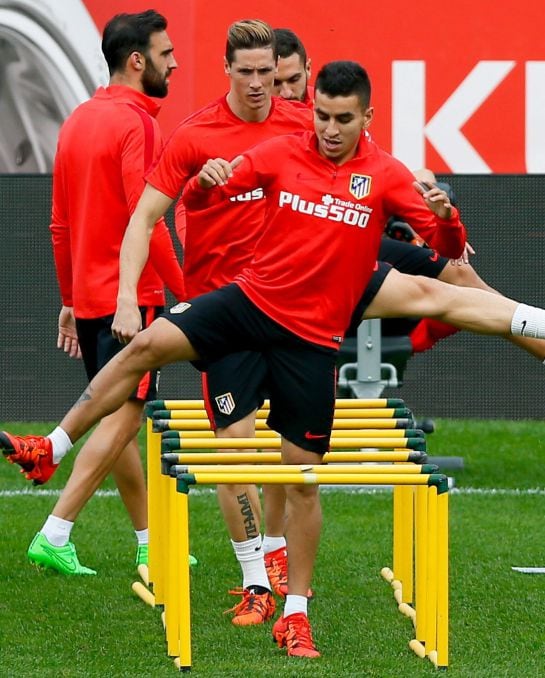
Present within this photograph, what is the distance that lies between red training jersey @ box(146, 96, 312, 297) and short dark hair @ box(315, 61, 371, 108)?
2.37 ft

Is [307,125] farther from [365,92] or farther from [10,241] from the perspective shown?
A: [10,241]

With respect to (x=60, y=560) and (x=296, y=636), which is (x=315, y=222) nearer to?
(x=296, y=636)

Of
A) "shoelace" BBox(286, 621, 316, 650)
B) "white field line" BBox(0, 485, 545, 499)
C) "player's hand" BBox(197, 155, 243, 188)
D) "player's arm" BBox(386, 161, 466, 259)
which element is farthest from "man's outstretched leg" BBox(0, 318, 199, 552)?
"white field line" BBox(0, 485, 545, 499)

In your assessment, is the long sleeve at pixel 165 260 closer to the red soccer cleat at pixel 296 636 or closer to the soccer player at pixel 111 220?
the soccer player at pixel 111 220

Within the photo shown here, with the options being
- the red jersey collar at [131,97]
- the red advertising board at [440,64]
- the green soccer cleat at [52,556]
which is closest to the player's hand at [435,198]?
the red jersey collar at [131,97]

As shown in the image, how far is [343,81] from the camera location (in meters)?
5.14

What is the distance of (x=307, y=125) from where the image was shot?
6.04 meters

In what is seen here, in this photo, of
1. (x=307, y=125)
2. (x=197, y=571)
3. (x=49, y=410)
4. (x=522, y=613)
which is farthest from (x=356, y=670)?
(x=49, y=410)

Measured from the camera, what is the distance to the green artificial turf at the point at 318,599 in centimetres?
514

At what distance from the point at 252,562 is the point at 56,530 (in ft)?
3.20

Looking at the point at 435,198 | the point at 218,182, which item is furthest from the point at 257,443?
the point at 435,198

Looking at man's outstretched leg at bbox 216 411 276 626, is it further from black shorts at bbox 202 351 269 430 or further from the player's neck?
the player's neck

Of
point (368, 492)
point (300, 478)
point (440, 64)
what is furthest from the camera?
point (440, 64)

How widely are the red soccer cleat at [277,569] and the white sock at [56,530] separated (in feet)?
2.81
